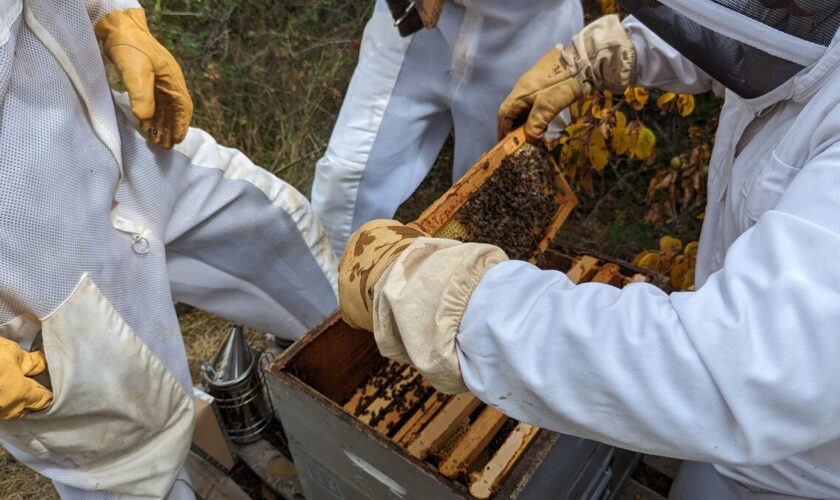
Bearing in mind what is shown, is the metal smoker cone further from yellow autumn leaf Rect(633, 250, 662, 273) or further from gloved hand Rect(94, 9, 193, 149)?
yellow autumn leaf Rect(633, 250, 662, 273)

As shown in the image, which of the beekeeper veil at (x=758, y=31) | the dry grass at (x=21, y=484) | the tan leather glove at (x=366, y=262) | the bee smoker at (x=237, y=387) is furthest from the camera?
the dry grass at (x=21, y=484)

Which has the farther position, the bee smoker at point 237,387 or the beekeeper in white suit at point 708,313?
the bee smoker at point 237,387

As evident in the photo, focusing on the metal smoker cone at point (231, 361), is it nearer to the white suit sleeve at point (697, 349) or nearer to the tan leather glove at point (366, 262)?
the tan leather glove at point (366, 262)

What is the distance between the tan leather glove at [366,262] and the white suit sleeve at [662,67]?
1.18m

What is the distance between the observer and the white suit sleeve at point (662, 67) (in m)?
1.99

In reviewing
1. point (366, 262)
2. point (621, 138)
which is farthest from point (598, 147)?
point (366, 262)

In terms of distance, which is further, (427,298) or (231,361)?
(231,361)

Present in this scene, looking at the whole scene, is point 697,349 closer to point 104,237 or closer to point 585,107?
point 104,237

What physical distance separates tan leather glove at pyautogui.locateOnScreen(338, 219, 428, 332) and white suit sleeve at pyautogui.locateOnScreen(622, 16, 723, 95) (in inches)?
46.5

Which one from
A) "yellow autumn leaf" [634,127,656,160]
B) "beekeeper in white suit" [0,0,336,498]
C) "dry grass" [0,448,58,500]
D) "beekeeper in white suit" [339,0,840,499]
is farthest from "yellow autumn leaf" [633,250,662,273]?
"dry grass" [0,448,58,500]

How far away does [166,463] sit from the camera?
1.82 metres

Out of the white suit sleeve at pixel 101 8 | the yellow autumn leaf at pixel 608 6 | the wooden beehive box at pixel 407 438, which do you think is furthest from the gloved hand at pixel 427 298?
the yellow autumn leaf at pixel 608 6

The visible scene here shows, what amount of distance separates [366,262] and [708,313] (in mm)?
686

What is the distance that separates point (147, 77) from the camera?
1.79 meters
